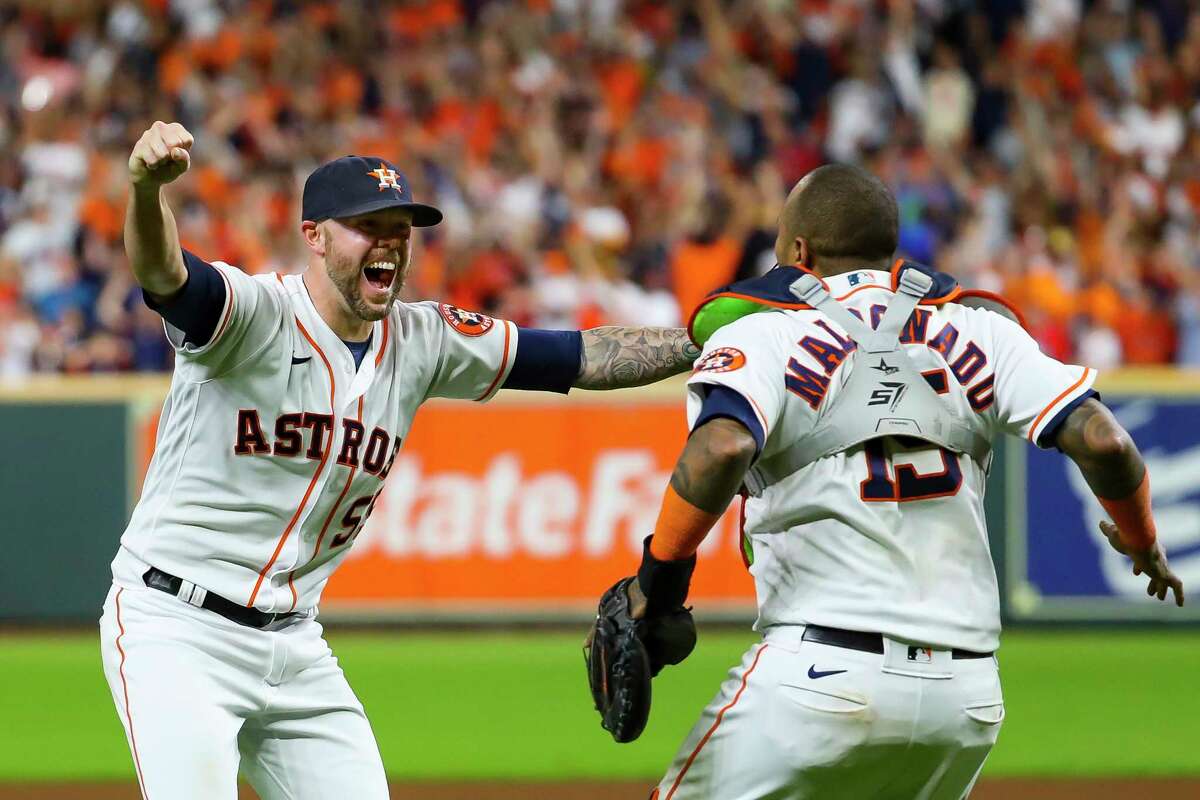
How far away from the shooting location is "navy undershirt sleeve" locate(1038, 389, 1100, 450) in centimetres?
378

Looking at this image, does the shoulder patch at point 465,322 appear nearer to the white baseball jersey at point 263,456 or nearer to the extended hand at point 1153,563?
the white baseball jersey at point 263,456

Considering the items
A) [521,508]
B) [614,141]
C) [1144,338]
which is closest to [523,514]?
[521,508]

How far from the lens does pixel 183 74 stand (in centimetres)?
1496

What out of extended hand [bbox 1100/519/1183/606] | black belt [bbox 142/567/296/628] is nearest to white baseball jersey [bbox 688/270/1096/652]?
extended hand [bbox 1100/519/1183/606]

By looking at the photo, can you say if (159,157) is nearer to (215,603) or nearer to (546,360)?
(215,603)

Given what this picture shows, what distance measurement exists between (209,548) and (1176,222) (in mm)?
12420

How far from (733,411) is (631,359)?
54.3 inches

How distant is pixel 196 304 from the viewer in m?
Answer: 4.09

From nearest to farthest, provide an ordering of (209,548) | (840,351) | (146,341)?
1. (840,351)
2. (209,548)
3. (146,341)

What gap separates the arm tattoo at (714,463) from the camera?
3.57 meters

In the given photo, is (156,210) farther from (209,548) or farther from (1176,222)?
(1176,222)

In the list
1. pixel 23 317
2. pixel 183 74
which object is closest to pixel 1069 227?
pixel 183 74

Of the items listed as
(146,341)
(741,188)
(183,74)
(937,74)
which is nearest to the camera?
(146,341)

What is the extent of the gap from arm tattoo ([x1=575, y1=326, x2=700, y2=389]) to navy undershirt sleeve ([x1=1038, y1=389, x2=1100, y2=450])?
1368mm
